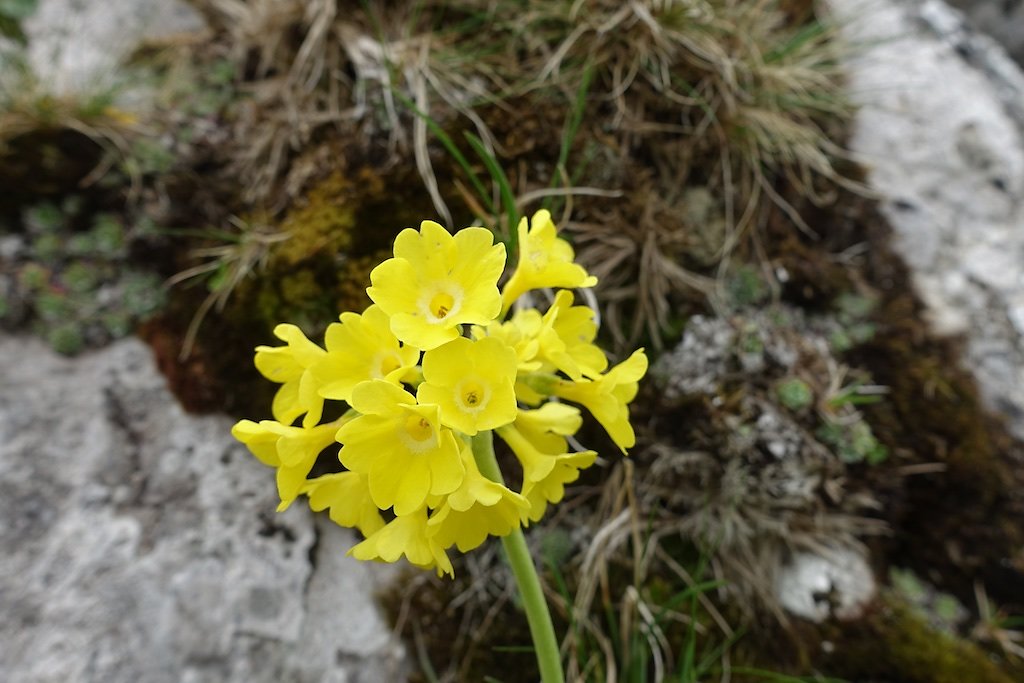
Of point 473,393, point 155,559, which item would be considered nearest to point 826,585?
point 473,393

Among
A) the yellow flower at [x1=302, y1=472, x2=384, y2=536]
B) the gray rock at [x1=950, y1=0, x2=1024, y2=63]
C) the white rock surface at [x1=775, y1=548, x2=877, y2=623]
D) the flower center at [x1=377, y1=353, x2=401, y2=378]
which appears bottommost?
the white rock surface at [x1=775, y1=548, x2=877, y2=623]

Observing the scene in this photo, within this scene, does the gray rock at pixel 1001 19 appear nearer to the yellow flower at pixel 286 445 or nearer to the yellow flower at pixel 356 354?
the yellow flower at pixel 356 354

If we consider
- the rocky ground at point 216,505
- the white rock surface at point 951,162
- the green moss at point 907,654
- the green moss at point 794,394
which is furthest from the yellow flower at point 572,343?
the white rock surface at point 951,162

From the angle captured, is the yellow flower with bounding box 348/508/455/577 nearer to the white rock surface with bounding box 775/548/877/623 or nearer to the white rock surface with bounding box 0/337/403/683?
the white rock surface with bounding box 0/337/403/683

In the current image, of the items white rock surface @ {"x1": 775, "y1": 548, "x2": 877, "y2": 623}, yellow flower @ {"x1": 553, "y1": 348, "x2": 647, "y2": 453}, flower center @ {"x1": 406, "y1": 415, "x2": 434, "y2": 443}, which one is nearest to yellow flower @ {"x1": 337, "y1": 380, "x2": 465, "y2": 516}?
flower center @ {"x1": 406, "y1": 415, "x2": 434, "y2": 443}

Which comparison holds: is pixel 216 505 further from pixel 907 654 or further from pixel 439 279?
pixel 907 654

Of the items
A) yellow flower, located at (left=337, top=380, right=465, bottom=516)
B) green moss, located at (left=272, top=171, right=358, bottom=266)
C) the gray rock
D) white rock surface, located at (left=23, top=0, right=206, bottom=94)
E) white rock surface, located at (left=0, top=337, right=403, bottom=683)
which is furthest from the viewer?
the gray rock
